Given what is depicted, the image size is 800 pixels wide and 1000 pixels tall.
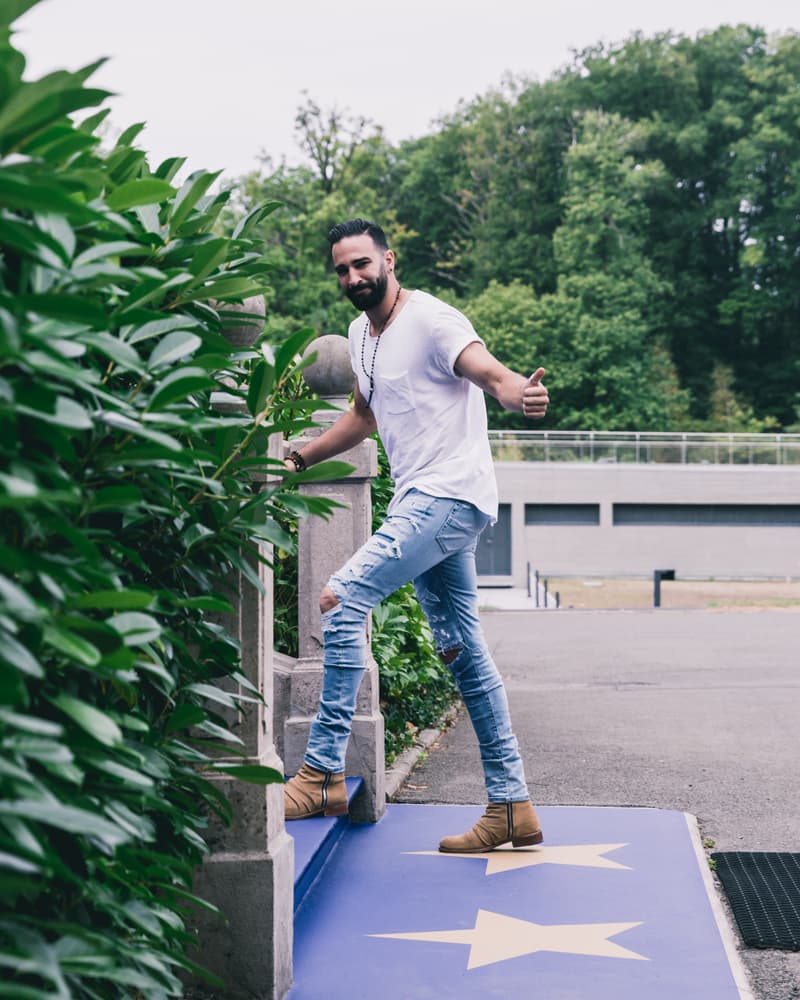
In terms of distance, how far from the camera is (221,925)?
3000 mm

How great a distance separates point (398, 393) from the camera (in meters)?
4.11

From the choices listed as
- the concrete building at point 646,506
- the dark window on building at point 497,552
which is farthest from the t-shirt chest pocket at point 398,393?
the concrete building at point 646,506

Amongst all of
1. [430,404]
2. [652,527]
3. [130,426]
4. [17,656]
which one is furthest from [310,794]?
[652,527]

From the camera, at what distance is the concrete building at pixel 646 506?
42.9 metres

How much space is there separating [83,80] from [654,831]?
12.8ft

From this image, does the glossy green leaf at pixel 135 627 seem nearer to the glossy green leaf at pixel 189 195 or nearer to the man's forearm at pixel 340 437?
the glossy green leaf at pixel 189 195

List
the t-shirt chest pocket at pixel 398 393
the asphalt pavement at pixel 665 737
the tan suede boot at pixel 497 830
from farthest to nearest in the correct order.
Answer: the asphalt pavement at pixel 665 737 < the tan suede boot at pixel 497 830 < the t-shirt chest pocket at pixel 398 393

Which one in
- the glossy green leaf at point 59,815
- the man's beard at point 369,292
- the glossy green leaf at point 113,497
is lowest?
the glossy green leaf at point 59,815

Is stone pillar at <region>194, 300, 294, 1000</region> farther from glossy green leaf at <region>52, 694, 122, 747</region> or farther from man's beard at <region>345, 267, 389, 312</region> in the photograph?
glossy green leaf at <region>52, 694, 122, 747</region>

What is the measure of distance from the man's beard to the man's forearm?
1.22ft

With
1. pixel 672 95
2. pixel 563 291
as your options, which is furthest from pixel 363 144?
pixel 672 95

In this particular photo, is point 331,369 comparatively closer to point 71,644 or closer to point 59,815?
point 71,644

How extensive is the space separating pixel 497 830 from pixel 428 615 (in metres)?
0.82

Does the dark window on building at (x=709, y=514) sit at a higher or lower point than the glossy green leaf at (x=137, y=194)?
lower
